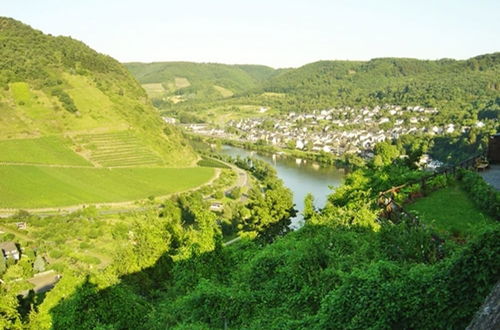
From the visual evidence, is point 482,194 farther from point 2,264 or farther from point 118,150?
point 118,150

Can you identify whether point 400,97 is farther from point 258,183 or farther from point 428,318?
point 428,318

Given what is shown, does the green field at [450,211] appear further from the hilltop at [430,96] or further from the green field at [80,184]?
the hilltop at [430,96]

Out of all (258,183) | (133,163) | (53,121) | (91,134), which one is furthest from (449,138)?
(53,121)

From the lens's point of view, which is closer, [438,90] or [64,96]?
[64,96]

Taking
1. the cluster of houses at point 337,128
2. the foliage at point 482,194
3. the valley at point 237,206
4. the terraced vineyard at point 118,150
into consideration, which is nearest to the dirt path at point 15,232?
the valley at point 237,206

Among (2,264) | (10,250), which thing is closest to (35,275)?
(2,264)
